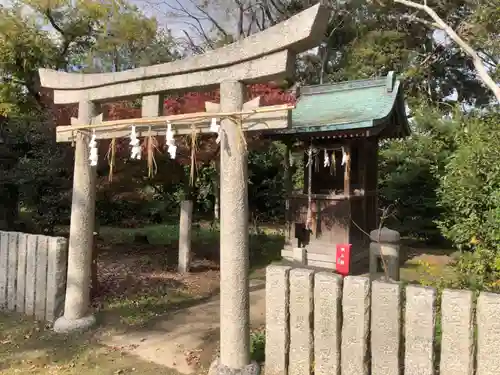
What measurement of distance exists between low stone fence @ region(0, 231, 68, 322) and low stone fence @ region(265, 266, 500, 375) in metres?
3.22

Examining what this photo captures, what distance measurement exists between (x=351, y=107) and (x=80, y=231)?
726 centimetres

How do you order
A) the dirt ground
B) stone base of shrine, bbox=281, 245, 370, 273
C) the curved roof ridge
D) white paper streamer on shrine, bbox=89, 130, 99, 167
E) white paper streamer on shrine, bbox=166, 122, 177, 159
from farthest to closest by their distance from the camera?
the curved roof ridge, stone base of shrine, bbox=281, 245, 370, 273, white paper streamer on shrine, bbox=89, 130, 99, 167, the dirt ground, white paper streamer on shrine, bbox=166, 122, 177, 159

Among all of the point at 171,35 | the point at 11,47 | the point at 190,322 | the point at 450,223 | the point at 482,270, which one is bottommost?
the point at 190,322

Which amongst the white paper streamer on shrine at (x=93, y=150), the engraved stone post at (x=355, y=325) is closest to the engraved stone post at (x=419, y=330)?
the engraved stone post at (x=355, y=325)

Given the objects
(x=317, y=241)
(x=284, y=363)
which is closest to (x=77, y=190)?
(x=284, y=363)

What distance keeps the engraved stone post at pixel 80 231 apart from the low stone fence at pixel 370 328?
9.19 ft

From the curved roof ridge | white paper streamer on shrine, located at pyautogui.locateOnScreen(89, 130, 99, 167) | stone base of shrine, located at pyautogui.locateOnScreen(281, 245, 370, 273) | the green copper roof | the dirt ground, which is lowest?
the dirt ground

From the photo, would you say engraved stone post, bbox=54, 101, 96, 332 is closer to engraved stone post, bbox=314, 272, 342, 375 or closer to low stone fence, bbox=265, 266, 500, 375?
low stone fence, bbox=265, 266, 500, 375

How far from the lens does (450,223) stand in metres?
9.20

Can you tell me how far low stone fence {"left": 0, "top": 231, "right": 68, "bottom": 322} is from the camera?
226 inches

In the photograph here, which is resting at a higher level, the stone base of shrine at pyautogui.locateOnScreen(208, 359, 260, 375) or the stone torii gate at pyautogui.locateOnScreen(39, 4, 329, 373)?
the stone torii gate at pyautogui.locateOnScreen(39, 4, 329, 373)

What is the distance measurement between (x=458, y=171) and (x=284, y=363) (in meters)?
5.45

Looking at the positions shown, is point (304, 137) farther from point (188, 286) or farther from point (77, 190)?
point (77, 190)

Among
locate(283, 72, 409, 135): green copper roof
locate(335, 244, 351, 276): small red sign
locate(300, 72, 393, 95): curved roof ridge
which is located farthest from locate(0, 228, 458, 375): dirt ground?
locate(300, 72, 393, 95): curved roof ridge
